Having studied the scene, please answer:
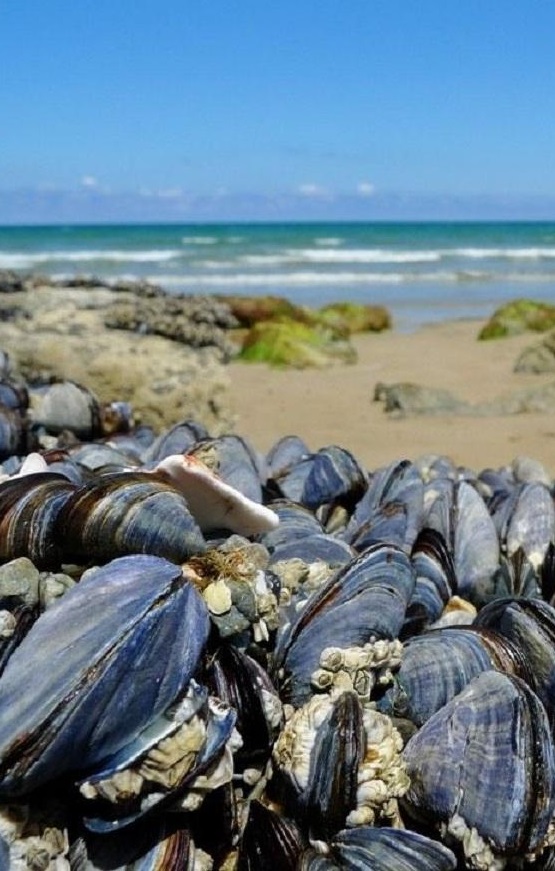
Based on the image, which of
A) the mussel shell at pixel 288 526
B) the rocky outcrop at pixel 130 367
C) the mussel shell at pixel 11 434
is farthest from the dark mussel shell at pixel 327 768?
the rocky outcrop at pixel 130 367

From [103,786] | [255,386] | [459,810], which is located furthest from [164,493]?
[255,386]

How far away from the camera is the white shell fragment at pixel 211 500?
91.8 inches

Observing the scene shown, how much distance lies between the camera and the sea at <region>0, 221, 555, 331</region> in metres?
25.0

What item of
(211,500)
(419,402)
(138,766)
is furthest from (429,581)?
(419,402)

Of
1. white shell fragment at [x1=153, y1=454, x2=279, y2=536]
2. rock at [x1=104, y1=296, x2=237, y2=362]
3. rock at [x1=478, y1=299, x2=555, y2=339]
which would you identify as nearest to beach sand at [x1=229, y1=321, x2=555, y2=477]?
rock at [x1=104, y1=296, x2=237, y2=362]

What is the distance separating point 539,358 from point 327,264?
24.8 metres

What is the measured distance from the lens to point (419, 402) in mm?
8602

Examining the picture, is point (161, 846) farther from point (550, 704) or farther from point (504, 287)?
point (504, 287)

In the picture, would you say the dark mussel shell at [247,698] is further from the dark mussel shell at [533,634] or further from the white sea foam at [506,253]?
the white sea foam at [506,253]

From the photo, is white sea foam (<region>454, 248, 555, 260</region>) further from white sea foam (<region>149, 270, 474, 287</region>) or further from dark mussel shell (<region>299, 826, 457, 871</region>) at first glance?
dark mussel shell (<region>299, 826, 457, 871</region>)

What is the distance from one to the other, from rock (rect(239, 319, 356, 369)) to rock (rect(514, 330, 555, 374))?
220 centimetres

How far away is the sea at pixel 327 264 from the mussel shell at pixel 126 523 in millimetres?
15302

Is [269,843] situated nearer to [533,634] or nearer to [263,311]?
[533,634]

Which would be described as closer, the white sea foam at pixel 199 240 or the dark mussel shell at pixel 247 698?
the dark mussel shell at pixel 247 698
